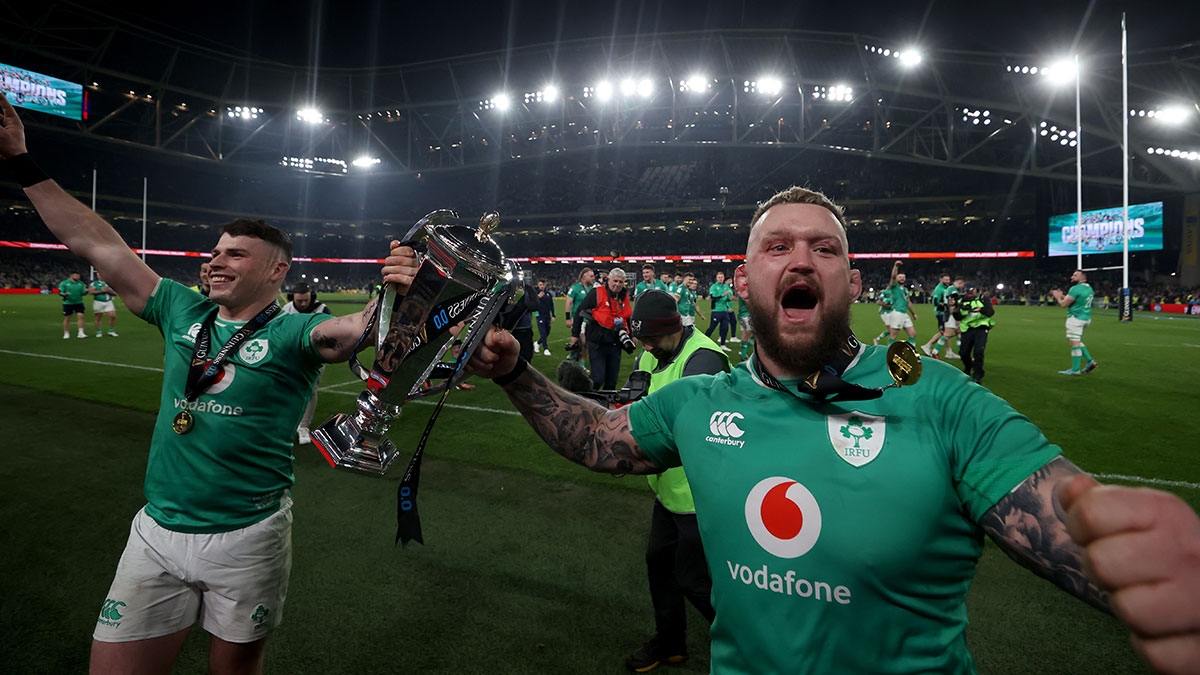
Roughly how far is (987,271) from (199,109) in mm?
72348

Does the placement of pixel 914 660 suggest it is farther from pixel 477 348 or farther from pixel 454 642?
pixel 454 642

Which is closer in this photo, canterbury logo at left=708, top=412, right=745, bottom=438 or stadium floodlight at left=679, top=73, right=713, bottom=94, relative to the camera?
canterbury logo at left=708, top=412, right=745, bottom=438

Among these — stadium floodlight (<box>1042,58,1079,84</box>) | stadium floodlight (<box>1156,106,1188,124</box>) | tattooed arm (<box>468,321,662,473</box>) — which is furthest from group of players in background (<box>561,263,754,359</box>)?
stadium floodlight (<box>1156,106,1188,124</box>)

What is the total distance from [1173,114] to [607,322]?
135 ft

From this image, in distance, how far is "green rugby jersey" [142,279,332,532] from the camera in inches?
100.0

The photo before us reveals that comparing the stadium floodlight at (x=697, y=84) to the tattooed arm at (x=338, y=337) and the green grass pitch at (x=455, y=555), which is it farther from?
the tattooed arm at (x=338, y=337)

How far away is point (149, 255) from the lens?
193 feet

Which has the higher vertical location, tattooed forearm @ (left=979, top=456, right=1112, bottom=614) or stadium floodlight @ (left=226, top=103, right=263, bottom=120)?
stadium floodlight @ (left=226, top=103, right=263, bottom=120)

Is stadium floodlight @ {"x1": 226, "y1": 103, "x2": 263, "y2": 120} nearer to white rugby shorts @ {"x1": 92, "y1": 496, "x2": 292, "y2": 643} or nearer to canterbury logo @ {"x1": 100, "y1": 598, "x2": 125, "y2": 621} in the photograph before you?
white rugby shorts @ {"x1": 92, "y1": 496, "x2": 292, "y2": 643}

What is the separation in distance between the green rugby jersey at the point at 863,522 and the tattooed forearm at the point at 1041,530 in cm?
2

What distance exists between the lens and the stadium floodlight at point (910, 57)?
32.0m

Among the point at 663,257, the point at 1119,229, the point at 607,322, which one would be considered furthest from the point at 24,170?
the point at 663,257

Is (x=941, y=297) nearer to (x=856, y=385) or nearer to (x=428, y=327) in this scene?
(x=856, y=385)

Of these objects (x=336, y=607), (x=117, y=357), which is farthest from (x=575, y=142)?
(x=336, y=607)
